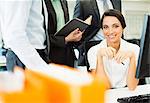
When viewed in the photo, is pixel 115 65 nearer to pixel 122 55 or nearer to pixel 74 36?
pixel 122 55

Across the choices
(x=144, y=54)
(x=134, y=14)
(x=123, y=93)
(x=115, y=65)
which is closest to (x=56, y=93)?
(x=144, y=54)

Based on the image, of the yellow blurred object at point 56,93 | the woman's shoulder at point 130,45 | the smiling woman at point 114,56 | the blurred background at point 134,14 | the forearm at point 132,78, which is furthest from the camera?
the blurred background at point 134,14

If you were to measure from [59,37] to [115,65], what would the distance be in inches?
15.7

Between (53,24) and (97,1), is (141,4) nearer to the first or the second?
(97,1)

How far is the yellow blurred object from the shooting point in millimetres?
220

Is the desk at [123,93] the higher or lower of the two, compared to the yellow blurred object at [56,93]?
lower

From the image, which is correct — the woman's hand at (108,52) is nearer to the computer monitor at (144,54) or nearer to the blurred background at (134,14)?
the computer monitor at (144,54)

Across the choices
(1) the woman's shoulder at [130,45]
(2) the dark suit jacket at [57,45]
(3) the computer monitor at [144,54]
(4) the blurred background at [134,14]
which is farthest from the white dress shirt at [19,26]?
(4) the blurred background at [134,14]

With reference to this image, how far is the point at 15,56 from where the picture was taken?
3.65 ft

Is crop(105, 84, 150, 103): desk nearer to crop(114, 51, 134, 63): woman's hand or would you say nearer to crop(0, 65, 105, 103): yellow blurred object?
crop(114, 51, 134, 63): woman's hand

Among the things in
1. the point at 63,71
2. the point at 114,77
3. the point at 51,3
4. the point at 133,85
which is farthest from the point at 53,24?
the point at 63,71

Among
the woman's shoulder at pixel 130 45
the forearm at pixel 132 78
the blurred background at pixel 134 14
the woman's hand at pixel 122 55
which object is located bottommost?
the forearm at pixel 132 78

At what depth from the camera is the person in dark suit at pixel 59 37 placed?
162 centimetres

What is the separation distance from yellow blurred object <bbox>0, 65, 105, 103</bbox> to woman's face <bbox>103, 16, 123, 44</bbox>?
59.2 inches
